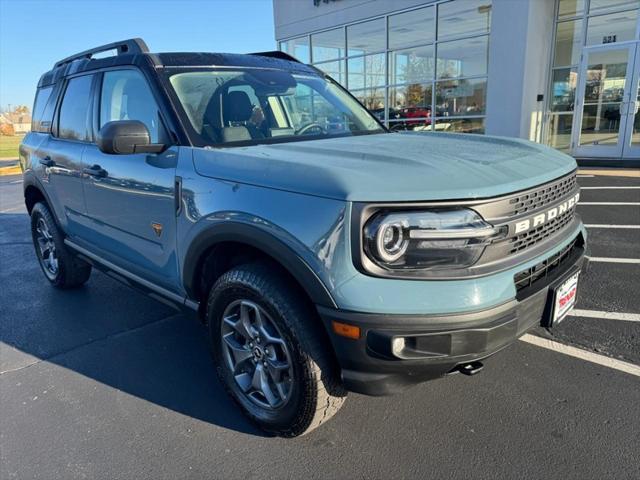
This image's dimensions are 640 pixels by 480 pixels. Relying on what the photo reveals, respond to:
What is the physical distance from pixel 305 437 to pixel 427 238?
1.26 m

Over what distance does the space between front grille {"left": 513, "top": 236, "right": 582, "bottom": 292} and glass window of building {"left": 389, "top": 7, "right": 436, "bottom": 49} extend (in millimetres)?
12515

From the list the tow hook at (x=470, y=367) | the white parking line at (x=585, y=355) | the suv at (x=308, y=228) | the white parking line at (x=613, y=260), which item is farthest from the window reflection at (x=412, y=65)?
the tow hook at (x=470, y=367)

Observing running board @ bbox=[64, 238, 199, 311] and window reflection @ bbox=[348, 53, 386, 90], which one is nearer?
running board @ bbox=[64, 238, 199, 311]

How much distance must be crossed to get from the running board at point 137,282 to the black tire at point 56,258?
45cm

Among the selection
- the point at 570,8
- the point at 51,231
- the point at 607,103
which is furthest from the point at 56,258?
the point at 570,8

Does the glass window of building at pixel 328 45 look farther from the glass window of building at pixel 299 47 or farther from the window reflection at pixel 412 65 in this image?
the window reflection at pixel 412 65

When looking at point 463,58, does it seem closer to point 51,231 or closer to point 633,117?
point 633,117

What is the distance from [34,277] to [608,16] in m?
12.5

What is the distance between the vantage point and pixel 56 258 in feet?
14.9

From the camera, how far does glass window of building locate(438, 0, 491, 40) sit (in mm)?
12430

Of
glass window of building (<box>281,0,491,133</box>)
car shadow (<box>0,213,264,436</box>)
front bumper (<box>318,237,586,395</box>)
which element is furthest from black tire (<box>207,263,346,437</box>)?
glass window of building (<box>281,0,491,133</box>)

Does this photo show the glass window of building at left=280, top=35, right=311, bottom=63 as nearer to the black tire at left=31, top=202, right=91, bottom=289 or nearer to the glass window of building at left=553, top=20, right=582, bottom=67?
the glass window of building at left=553, top=20, right=582, bottom=67

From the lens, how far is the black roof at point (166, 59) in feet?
9.95

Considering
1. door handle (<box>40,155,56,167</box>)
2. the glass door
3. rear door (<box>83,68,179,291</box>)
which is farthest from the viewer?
Answer: the glass door
